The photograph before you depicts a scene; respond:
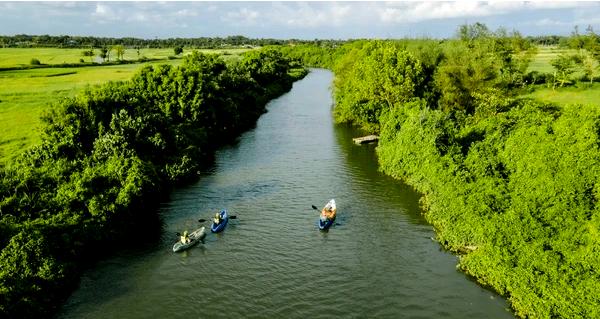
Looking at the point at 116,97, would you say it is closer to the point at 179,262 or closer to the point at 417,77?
the point at 179,262

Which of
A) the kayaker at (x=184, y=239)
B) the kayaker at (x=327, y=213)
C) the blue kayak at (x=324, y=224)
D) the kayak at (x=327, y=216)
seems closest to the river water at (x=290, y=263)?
the blue kayak at (x=324, y=224)

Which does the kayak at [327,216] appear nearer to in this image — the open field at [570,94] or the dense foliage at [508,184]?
the dense foliage at [508,184]

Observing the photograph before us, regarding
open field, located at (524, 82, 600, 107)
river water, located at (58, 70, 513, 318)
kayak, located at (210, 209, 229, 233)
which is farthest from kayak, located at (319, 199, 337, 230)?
open field, located at (524, 82, 600, 107)

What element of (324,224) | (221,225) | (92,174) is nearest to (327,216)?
(324,224)

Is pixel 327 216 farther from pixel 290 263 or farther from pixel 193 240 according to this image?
pixel 193 240

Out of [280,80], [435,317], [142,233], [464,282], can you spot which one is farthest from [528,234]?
[280,80]

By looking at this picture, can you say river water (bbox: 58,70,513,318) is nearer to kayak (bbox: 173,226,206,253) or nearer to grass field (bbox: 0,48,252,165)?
kayak (bbox: 173,226,206,253)

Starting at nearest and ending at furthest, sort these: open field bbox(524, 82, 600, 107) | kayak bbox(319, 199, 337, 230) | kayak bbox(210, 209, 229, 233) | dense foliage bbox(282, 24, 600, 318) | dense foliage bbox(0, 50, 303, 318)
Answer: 1. dense foliage bbox(282, 24, 600, 318)
2. dense foliage bbox(0, 50, 303, 318)
3. kayak bbox(210, 209, 229, 233)
4. kayak bbox(319, 199, 337, 230)
5. open field bbox(524, 82, 600, 107)
